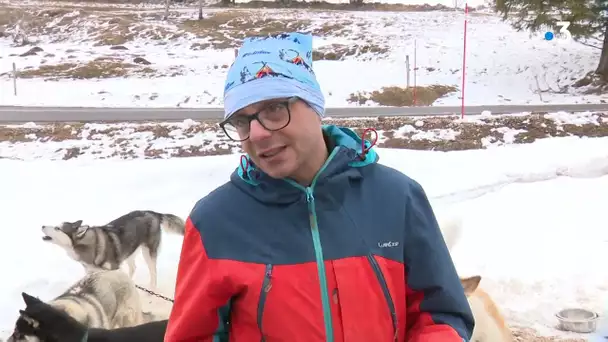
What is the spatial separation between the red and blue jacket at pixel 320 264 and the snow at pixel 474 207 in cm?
289

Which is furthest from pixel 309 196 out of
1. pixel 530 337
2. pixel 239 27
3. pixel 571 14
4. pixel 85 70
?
pixel 239 27

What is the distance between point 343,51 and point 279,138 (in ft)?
91.8

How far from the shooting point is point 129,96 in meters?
21.7

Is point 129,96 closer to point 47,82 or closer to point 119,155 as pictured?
point 47,82

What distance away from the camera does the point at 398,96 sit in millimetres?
21344

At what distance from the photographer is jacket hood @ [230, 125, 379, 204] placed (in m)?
1.62

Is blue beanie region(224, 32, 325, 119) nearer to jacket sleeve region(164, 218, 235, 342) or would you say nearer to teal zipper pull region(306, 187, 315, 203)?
teal zipper pull region(306, 187, 315, 203)

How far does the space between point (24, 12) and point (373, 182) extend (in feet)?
139

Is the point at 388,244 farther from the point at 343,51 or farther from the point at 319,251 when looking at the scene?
the point at 343,51

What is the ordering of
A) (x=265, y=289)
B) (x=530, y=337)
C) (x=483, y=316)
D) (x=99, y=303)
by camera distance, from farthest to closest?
(x=530, y=337)
(x=99, y=303)
(x=483, y=316)
(x=265, y=289)

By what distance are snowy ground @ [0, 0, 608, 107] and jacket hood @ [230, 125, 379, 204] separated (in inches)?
747

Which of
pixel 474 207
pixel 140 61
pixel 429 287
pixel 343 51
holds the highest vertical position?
pixel 429 287

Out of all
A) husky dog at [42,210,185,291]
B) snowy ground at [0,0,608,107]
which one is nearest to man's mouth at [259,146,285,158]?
husky dog at [42,210,185,291]

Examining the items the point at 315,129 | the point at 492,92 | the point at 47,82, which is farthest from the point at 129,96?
the point at 315,129
